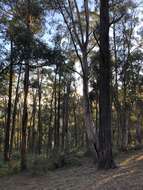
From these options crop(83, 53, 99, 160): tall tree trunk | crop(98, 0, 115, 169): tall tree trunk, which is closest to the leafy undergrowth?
crop(83, 53, 99, 160): tall tree trunk

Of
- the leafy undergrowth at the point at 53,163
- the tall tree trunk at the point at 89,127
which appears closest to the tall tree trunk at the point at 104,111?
the tall tree trunk at the point at 89,127

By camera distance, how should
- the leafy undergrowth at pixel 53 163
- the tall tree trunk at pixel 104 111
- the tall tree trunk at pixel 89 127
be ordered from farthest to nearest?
the leafy undergrowth at pixel 53 163 < the tall tree trunk at pixel 89 127 < the tall tree trunk at pixel 104 111

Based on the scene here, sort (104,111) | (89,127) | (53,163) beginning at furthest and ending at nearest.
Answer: (53,163), (89,127), (104,111)

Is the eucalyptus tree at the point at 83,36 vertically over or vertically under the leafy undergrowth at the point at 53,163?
over

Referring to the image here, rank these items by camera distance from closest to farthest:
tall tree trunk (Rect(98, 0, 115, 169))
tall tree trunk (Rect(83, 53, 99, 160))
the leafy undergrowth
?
tall tree trunk (Rect(98, 0, 115, 169)), tall tree trunk (Rect(83, 53, 99, 160)), the leafy undergrowth

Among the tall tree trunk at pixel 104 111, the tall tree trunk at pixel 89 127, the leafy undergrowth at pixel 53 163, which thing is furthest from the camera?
the leafy undergrowth at pixel 53 163

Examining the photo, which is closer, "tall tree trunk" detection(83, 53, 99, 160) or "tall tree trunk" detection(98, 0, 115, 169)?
"tall tree trunk" detection(98, 0, 115, 169)

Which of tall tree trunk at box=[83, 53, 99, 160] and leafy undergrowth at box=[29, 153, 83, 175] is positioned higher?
tall tree trunk at box=[83, 53, 99, 160]

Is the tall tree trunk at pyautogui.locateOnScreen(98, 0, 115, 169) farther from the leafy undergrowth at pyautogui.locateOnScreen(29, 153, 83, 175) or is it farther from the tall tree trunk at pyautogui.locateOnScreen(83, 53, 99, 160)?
the leafy undergrowth at pyautogui.locateOnScreen(29, 153, 83, 175)

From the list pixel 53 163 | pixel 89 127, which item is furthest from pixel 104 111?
pixel 53 163

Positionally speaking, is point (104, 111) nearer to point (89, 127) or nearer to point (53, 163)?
point (89, 127)

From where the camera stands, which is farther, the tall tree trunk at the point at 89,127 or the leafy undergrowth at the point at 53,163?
the leafy undergrowth at the point at 53,163

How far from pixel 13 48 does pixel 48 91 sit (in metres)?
24.6

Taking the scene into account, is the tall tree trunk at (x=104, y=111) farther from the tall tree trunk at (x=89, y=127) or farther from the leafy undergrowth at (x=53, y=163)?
Answer: the leafy undergrowth at (x=53, y=163)
